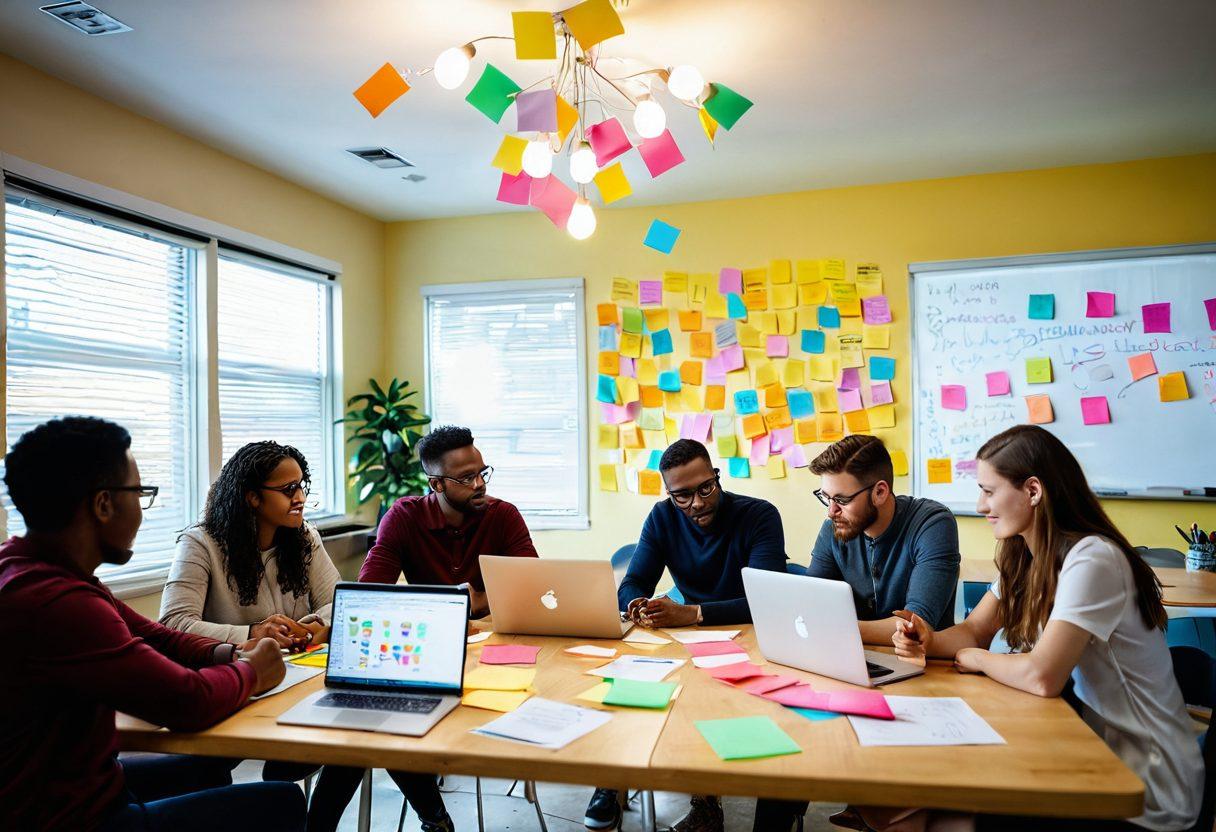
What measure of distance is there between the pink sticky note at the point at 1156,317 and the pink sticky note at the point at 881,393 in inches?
46.0

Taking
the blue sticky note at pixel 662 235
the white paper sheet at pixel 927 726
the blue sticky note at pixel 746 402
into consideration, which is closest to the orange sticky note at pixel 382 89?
the blue sticky note at pixel 662 235

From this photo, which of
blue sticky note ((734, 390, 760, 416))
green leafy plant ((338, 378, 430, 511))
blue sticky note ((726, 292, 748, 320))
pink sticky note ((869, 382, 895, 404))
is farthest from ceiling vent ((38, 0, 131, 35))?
pink sticky note ((869, 382, 895, 404))

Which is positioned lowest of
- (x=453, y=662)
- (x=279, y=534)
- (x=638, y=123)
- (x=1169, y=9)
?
(x=453, y=662)

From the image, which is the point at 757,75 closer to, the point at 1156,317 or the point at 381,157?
the point at 381,157

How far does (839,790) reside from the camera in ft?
4.21

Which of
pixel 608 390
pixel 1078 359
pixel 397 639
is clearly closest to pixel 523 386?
pixel 608 390

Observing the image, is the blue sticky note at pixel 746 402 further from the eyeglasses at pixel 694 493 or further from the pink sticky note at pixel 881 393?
the eyeglasses at pixel 694 493

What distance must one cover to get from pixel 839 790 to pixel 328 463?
12.5 ft

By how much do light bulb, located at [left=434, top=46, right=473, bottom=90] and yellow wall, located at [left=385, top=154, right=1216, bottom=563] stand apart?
2.00m

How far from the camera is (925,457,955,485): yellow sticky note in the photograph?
4148 millimetres

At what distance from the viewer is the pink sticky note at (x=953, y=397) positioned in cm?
414

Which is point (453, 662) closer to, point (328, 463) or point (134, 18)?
point (134, 18)

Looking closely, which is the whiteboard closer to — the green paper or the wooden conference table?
the green paper

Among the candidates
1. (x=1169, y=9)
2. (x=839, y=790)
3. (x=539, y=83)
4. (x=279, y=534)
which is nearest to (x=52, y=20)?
(x=539, y=83)
